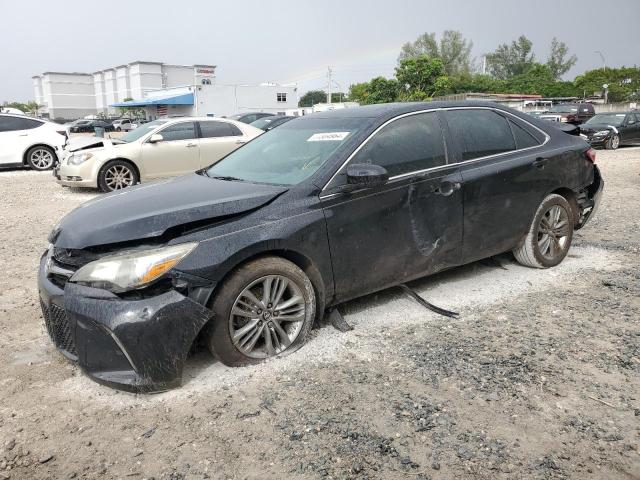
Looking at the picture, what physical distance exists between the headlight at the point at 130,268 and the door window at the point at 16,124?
43.7 feet

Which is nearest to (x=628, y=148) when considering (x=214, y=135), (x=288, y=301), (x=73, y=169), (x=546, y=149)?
(x=214, y=135)

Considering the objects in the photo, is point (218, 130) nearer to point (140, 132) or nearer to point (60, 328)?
point (140, 132)

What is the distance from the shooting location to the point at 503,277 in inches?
199

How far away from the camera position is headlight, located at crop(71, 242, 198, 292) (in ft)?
9.78

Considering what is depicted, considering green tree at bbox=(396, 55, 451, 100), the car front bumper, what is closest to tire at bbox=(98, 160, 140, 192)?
the car front bumper

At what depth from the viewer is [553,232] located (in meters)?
5.16

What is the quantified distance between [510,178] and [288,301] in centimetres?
237

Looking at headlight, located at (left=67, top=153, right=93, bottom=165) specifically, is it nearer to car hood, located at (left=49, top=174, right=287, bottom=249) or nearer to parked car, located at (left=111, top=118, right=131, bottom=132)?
car hood, located at (left=49, top=174, right=287, bottom=249)

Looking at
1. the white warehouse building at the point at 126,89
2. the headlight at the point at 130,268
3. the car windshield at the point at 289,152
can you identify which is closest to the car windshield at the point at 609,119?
the car windshield at the point at 289,152

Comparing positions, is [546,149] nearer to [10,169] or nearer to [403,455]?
[403,455]

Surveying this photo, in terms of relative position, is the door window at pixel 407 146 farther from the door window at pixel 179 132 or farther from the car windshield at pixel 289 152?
the door window at pixel 179 132

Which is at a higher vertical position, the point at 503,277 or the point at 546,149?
the point at 546,149

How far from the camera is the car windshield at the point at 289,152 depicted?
391cm

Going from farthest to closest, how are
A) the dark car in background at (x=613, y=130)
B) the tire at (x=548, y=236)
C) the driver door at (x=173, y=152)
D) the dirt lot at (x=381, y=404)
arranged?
the dark car in background at (x=613, y=130) → the driver door at (x=173, y=152) → the tire at (x=548, y=236) → the dirt lot at (x=381, y=404)
